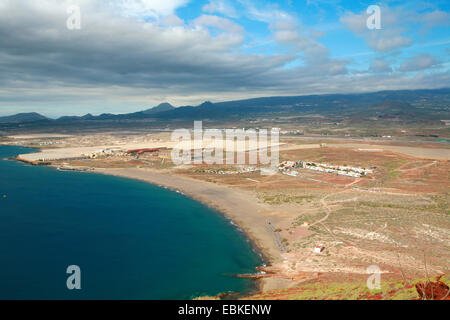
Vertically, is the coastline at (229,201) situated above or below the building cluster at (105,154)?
below

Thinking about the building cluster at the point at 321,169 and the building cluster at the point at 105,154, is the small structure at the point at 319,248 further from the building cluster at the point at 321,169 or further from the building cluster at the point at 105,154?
the building cluster at the point at 105,154

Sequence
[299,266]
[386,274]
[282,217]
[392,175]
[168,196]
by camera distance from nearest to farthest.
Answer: [386,274], [299,266], [282,217], [168,196], [392,175]

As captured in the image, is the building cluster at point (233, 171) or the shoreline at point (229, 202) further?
the building cluster at point (233, 171)

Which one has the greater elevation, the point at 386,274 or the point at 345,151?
the point at 345,151

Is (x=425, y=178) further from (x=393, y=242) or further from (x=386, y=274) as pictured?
(x=386, y=274)

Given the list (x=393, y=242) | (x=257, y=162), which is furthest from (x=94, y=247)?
(x=257, y=162)

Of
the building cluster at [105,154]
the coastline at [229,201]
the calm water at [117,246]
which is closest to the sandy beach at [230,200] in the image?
the coastline at [229,201]

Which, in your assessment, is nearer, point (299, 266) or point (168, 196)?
point (299, 266)
